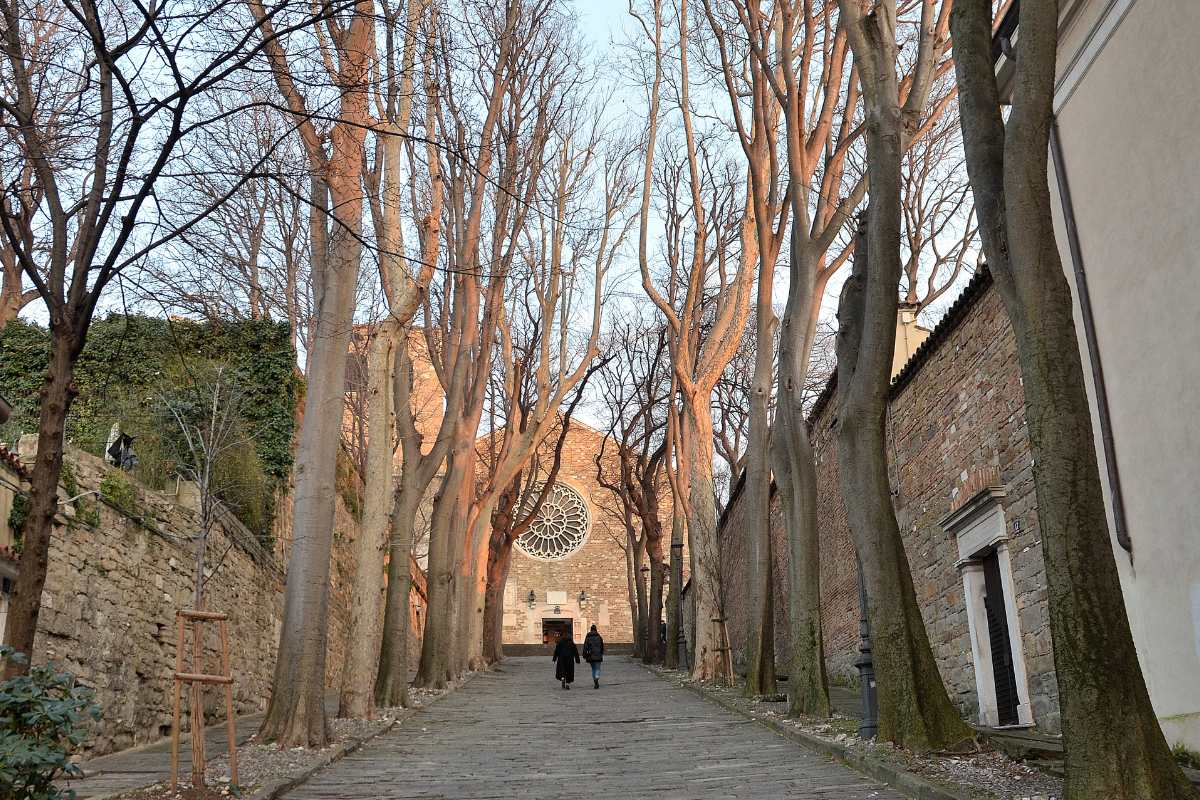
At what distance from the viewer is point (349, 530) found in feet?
75.6

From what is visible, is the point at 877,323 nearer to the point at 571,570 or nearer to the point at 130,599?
the point at 130,599

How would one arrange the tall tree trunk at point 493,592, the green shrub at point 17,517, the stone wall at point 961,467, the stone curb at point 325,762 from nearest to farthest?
the stone curb at point 325,762, the green shrub at point 17,517, the stone wall at point 961,467, the tall tree trunk at point 493,592

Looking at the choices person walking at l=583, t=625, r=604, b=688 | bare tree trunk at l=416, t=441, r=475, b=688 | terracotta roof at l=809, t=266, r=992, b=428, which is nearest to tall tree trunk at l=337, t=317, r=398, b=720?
bare tree trunk at l=416, t=441, r=475, b=688

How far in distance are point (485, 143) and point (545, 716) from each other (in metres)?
7.75

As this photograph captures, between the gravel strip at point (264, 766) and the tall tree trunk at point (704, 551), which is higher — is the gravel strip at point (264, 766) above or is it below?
below

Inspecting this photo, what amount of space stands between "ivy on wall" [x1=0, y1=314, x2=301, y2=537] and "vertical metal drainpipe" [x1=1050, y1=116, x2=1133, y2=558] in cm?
1054

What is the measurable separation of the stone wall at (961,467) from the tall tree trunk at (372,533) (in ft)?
20.6

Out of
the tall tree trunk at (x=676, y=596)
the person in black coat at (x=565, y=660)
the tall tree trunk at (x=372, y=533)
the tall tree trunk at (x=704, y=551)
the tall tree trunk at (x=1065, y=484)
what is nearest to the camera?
the tall tree trunk at (x=1065, y=484)

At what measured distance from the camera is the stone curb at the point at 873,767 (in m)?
5.79

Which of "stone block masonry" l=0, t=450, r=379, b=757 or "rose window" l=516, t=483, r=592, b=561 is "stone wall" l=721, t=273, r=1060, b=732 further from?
"rose window" l=516, t=483, r=592, b=561

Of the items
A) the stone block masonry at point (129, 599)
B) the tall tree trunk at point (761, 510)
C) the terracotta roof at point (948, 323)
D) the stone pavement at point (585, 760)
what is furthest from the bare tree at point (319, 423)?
the tall tree trunk at point (761, 510)

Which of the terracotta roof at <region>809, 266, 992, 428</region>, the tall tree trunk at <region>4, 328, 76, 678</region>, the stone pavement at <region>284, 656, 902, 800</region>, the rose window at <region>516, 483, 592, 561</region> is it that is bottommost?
the stone pavement at <region>284, 656, 902, 800</region>

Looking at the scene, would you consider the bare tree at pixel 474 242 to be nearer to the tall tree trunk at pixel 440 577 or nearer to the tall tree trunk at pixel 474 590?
the tall tree trunk at pixel 440 577

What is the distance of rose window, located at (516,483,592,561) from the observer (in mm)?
47156
